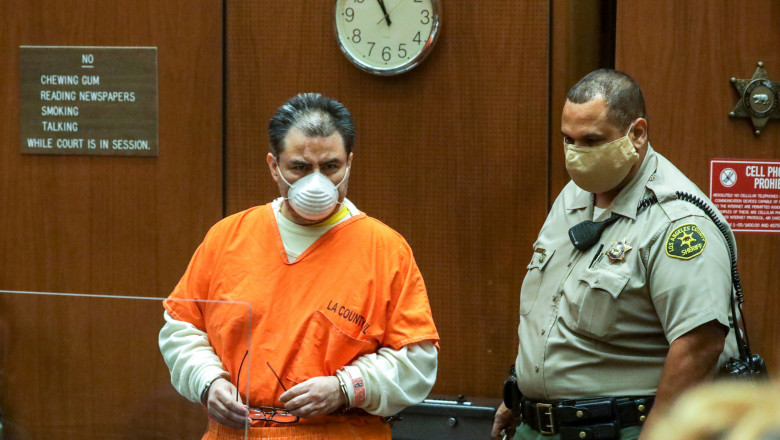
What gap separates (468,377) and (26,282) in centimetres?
195

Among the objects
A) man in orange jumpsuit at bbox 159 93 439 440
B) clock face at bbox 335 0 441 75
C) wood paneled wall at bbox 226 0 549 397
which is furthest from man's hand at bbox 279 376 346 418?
clock face at bbox 335 0 441 75

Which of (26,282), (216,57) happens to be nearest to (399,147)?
(216,57)

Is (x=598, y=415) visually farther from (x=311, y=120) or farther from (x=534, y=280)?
(x=311, y=120)

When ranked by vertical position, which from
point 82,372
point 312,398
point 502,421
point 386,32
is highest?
point 386,32

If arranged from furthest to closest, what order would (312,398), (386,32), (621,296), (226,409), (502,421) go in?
(386,32), (502,421), (621,296), (312,398), (226,409)

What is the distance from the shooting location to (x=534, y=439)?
2600mm

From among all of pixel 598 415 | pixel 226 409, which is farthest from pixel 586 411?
pixel 226 409

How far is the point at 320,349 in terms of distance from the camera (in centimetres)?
223

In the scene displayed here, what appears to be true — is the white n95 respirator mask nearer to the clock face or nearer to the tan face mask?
the tan face mask

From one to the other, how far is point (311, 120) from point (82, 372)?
919 mm

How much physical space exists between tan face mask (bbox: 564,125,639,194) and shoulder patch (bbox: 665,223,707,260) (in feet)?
0.78

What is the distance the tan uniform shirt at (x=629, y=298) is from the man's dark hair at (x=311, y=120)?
28.2 inches

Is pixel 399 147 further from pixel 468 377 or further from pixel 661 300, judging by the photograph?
pixel 661 300

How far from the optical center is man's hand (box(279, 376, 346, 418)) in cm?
214
